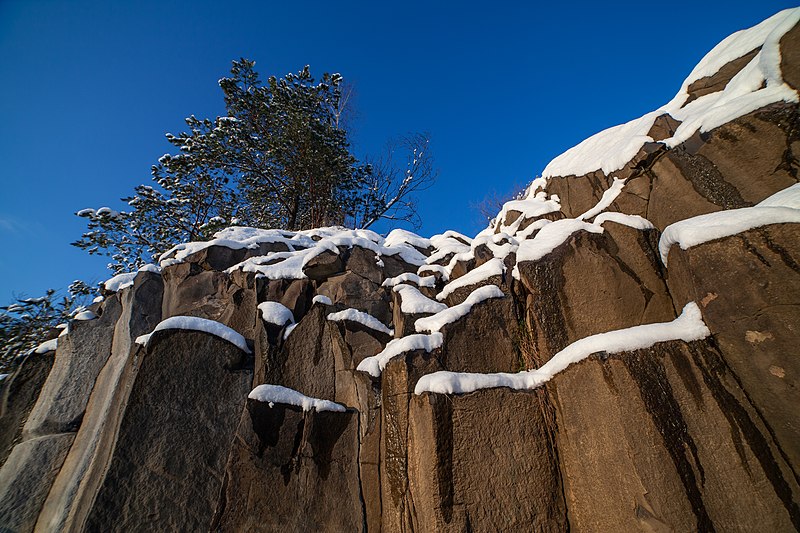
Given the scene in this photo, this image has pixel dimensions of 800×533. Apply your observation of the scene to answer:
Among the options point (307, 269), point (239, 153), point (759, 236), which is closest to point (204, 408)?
point (307, 269)

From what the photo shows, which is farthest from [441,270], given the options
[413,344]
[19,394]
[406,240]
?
[19,394]

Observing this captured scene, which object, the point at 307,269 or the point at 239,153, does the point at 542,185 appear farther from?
the point at 239,153

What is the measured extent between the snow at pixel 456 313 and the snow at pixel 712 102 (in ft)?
12.2

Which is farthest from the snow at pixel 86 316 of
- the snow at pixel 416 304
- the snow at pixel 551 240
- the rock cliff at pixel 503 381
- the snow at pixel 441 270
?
the snow at pixel 551 240

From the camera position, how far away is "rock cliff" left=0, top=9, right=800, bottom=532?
3.08m

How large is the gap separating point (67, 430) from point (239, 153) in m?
10.2

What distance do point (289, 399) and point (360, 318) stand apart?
71.7 inches

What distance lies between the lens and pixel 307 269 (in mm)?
7699

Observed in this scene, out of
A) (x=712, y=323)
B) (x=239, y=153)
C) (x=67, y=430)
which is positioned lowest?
(x=67, y=430)

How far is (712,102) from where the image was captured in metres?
6.82

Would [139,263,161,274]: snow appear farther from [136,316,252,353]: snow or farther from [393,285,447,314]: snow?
[393,285,447,314]: snow

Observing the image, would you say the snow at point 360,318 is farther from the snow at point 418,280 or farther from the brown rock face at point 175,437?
the brown rock face at point 175,437

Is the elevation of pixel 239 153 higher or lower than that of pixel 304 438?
higher

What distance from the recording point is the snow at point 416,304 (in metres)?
5.97
